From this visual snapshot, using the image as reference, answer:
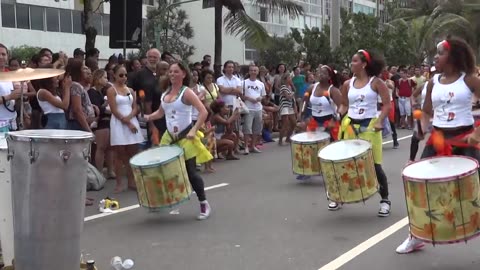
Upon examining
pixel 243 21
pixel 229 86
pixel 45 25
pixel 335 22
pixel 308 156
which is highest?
pixel 45 25

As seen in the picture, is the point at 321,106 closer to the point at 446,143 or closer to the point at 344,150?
the point at 344,150

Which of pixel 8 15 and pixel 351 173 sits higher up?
pixel 8 15

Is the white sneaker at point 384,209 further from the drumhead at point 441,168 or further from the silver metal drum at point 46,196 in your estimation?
the silver metal drum at point 46,196

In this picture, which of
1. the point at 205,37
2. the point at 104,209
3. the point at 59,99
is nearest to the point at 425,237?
the point at 104,209

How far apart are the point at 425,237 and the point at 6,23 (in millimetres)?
38036

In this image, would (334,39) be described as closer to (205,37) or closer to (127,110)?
(127,110)

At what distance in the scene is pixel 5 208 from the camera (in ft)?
16.8

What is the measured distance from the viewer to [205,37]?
57125mm

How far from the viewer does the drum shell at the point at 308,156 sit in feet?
31.6

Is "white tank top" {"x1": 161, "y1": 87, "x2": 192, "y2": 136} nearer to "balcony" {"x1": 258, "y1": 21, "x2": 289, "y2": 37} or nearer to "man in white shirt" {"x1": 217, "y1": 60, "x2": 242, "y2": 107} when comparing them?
"man in white shirt" {"x1": 217, "y1": 60, "x2": 242, "y2": 107}

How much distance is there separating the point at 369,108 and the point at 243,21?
44.7 feet

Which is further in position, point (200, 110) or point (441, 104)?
point (200, 110)

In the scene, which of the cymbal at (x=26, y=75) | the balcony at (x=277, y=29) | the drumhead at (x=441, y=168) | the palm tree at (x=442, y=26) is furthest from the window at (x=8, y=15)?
the drumhead at (x=441, y=168)

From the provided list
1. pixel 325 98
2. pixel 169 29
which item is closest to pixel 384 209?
pixel 325 98
